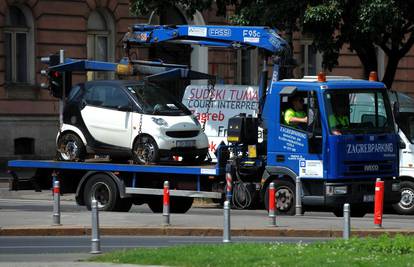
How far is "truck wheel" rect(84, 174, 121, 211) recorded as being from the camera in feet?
79.4

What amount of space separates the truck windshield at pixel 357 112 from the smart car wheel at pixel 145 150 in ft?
12.6

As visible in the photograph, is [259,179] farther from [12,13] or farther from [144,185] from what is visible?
[12,13]

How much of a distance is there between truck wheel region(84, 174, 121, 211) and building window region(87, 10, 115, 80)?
58.4 ft

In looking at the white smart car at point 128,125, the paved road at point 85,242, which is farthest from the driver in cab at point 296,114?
the paved road at point 85,242

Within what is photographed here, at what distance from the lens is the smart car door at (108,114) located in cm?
2409

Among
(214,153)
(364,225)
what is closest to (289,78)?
(214,153)

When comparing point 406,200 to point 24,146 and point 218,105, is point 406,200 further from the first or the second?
point 24,146

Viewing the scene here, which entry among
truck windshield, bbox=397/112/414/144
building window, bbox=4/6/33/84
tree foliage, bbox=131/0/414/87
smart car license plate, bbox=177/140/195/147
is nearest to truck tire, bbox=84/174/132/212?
smart car license plate, bbox=177/140/195/147

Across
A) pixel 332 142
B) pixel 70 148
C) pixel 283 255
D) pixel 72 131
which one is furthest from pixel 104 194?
pixel 283 255

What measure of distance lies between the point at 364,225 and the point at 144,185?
17.5ft

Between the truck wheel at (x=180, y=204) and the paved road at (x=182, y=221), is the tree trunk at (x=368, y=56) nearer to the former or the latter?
the truck wheel at (x=180, y=204)

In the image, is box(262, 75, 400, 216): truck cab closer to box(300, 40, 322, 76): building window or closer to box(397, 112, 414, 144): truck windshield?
box(397, 112, 414, 144): truck windshield

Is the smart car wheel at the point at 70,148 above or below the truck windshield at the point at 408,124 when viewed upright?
below

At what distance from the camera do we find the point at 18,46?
39.8 m
